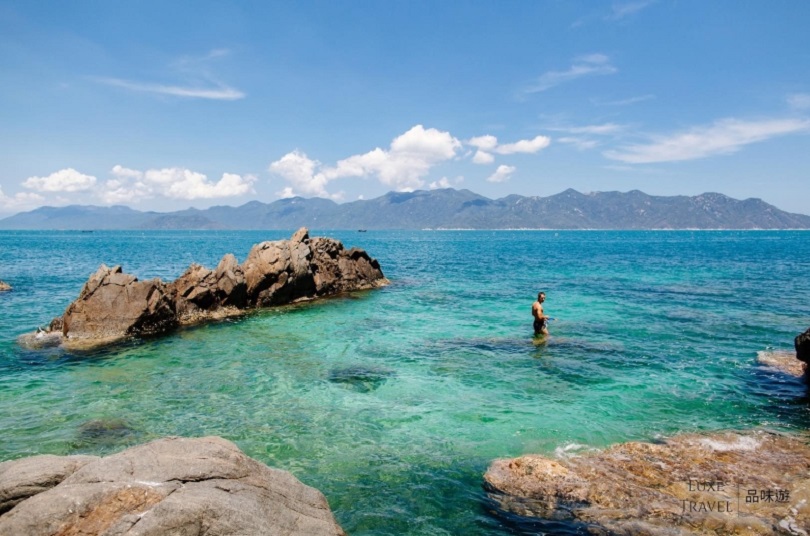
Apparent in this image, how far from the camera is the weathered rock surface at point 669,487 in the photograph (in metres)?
9.24

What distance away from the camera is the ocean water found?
12234mm

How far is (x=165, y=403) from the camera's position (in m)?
16.6

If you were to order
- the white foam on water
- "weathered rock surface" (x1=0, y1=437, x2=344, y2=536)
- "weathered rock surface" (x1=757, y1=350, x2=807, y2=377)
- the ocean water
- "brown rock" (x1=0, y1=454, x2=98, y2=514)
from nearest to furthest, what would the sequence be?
"weathered rock surface" (x1=0, y1=437, x2=344, y2=536) < "brown rock" (x1=0, y1=454, x2=98, y2=514) < the ocean water < the white foam on water < "weathered rock surface" (x1=757, y1=350, x2=807, y2=377)

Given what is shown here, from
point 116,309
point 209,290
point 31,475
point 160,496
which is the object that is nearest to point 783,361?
point 160,496

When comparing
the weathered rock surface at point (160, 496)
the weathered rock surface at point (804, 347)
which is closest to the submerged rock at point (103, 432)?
the weathered rock surface at point (160, 496)

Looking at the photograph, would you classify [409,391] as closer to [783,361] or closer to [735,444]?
[735,444]

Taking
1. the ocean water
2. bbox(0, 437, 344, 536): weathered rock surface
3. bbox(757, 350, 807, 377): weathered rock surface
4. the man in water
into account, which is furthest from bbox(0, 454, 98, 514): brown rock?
bbox(757, 350, 807, 377): weathered rock surface

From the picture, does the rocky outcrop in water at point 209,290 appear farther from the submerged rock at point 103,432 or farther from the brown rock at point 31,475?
the brown rock at point 31,475

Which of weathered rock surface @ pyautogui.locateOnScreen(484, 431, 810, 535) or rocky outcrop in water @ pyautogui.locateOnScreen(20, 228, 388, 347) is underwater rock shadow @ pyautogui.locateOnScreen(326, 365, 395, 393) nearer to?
weathered rock surface @ pyautogui.locateOnScreen(484, 431, 810, 535)

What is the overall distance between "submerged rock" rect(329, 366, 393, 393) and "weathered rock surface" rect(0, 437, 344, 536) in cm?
1023

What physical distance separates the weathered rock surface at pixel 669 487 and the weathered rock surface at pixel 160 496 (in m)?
5.06

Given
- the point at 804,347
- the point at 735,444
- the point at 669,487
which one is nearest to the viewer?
the point at 669,487

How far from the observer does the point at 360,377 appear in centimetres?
Answer: 1959

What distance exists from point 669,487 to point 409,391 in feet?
30.7
